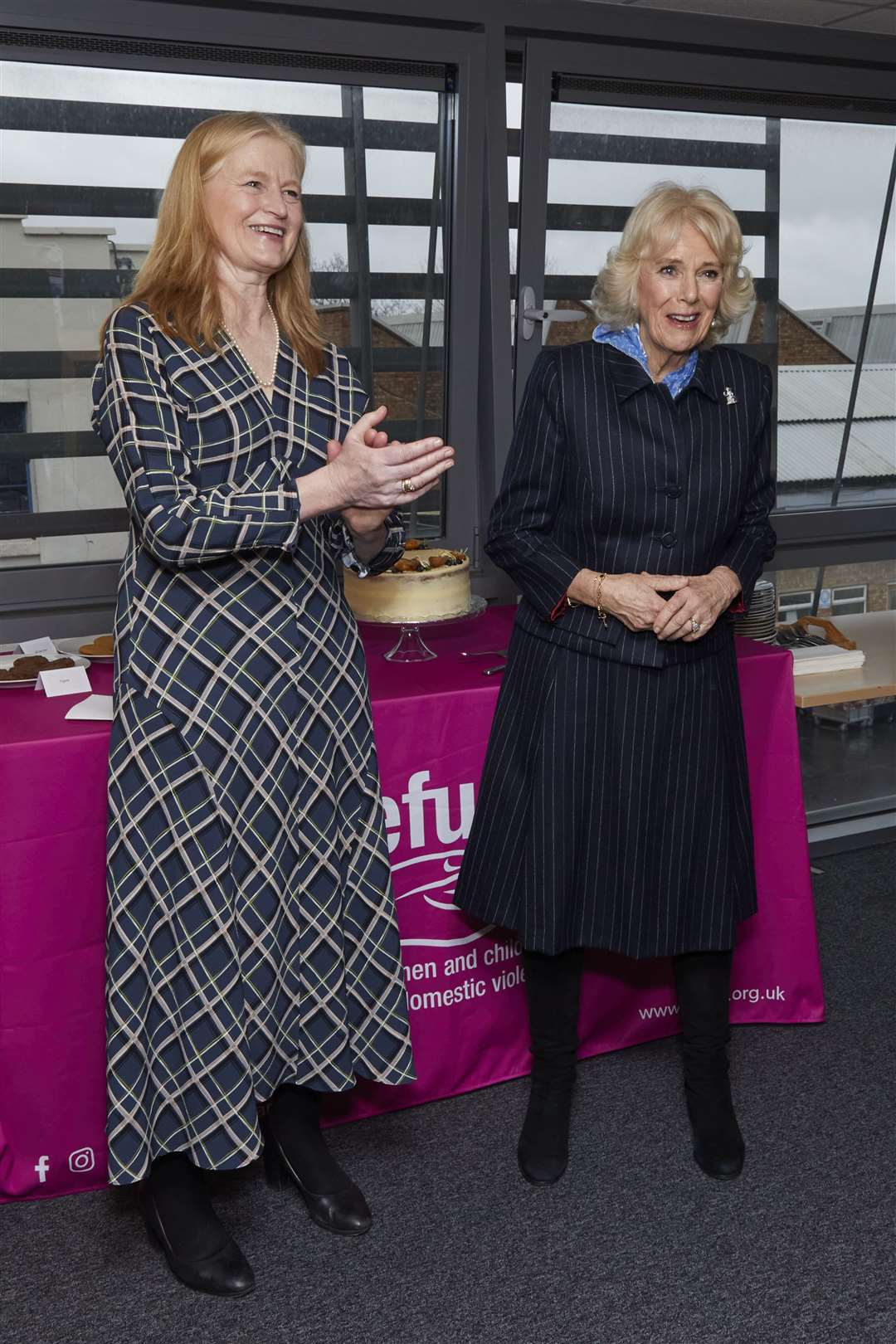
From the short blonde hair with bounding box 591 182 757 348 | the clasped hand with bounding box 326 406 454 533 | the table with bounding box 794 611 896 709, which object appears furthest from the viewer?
the table with bounding box 794 611 896 709

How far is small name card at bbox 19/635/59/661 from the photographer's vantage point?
2.62 meters

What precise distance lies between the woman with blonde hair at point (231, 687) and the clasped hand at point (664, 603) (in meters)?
0.38

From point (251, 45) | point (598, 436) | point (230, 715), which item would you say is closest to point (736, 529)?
point (598, 436)

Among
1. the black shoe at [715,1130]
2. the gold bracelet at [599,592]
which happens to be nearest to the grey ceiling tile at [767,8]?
the gold bracelet at [599,592]

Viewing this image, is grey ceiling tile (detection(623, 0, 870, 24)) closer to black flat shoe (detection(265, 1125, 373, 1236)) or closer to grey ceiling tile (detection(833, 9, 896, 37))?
grey ceiling tile (detection(833, 9, 896, 37))

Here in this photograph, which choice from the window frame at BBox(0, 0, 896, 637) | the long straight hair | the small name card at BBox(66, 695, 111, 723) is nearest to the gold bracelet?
the long straight hair

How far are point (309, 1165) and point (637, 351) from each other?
1.47m

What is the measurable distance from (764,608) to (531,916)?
1752mm

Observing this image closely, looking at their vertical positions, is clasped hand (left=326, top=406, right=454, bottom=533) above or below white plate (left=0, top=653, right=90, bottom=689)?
above

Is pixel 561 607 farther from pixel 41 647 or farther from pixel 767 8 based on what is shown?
pixel 767 8

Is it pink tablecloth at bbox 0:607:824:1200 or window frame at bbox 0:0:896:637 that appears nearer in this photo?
pink tablecloth at bbox 0:607:824:1200

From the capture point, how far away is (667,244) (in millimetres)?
2037

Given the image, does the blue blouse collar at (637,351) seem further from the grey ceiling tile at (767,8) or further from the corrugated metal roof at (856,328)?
the corrugated metal roof at (856,328)

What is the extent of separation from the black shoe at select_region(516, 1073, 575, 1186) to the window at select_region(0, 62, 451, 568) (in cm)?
154
